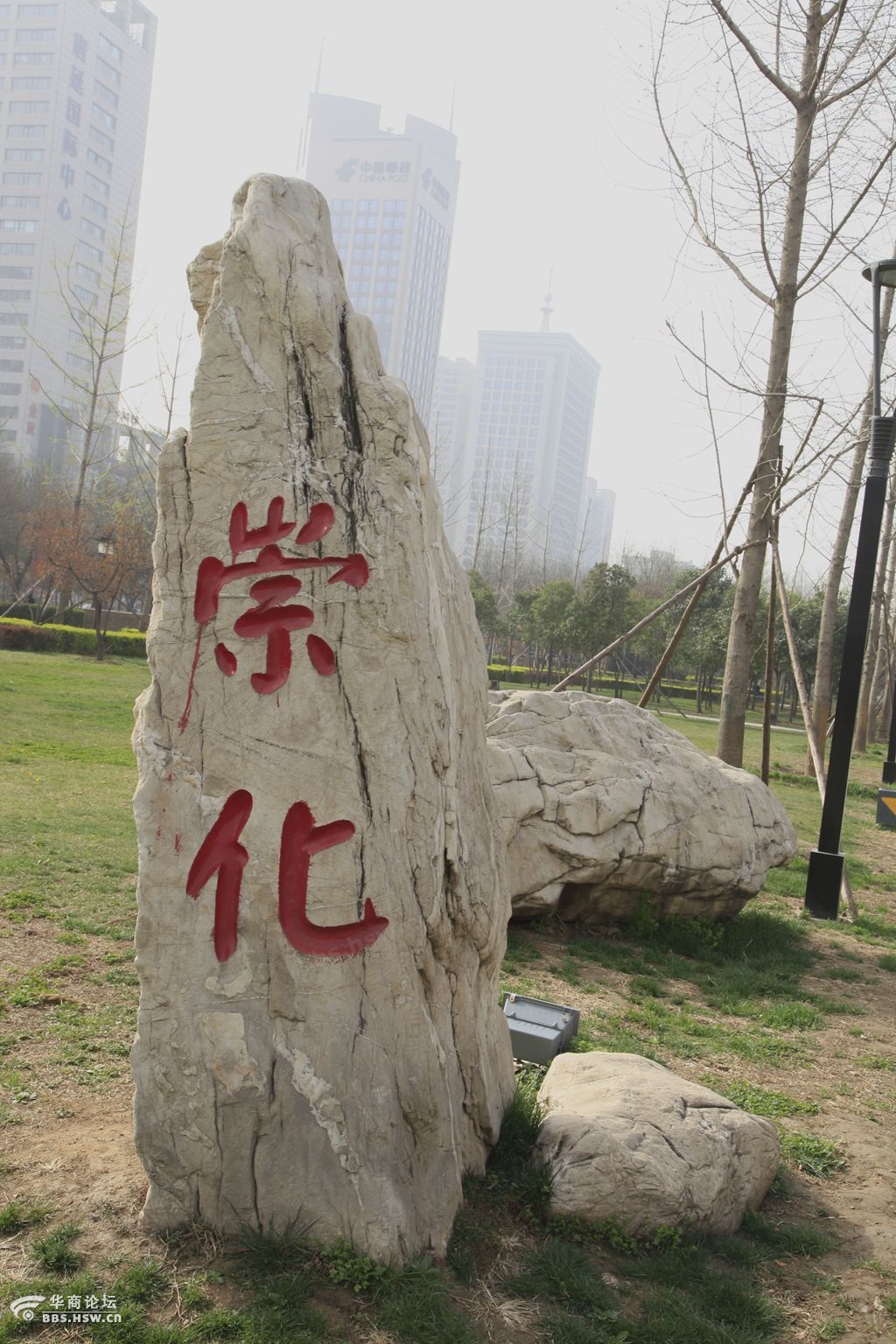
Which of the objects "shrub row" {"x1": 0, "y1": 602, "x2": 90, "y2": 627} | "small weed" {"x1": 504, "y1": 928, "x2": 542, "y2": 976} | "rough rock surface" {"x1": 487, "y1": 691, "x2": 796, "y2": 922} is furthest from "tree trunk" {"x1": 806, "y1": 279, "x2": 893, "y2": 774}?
"shrub row" {"x1": 0, "y1": 602, "x2": 90, "y2": 627}

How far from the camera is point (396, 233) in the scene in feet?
261

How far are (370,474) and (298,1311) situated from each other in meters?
2.47

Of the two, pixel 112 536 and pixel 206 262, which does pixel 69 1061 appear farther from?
pixel 112 536

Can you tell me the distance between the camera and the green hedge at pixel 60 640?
65.7ft

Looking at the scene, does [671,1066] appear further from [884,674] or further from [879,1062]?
[884,674]

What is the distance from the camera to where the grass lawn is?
111 inches

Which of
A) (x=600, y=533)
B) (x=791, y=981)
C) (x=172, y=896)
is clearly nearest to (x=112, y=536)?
(x=791, y=981)

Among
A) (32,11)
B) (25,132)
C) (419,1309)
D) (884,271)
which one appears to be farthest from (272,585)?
(32,11)

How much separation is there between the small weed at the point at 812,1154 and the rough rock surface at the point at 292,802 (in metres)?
1.72

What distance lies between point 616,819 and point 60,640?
1729 cm

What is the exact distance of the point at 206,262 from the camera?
147 inches

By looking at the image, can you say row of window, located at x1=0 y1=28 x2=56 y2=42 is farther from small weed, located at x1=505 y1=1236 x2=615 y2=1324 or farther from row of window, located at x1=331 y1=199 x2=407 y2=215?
small weed, located at x1=505 y1=1236 x2=615 y2=1324

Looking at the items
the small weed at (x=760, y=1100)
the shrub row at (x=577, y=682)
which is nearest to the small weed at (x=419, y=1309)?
the small weed at (x=760, y=1100)

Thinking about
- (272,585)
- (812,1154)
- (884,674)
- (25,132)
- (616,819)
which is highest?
(25,132)
